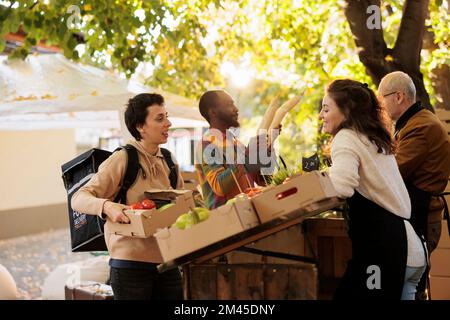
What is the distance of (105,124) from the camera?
9125 mm

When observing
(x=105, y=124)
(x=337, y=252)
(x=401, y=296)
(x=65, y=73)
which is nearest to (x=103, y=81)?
(x=65, y=73)

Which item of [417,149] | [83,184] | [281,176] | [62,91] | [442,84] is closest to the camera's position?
[281,176]

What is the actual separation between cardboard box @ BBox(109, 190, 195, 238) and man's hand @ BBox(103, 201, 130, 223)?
0.09 ft

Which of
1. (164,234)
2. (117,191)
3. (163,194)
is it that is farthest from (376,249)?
(117,191)

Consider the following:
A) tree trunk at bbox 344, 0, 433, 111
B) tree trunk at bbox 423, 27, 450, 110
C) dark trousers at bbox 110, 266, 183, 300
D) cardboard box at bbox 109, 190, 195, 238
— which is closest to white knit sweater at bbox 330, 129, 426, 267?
cardboard box at bbox 109, 190, 195, 238

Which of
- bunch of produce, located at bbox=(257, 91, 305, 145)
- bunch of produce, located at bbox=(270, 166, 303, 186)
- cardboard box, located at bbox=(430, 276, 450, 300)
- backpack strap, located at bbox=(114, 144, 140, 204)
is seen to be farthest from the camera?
cardboard box, located at bbox=(430, 276, 450, 300)

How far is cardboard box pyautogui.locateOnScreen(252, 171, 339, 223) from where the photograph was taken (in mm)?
2822

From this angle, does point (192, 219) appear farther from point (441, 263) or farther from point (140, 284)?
point (441, 263)

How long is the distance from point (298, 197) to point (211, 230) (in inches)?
15.2

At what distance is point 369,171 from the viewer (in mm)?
3002

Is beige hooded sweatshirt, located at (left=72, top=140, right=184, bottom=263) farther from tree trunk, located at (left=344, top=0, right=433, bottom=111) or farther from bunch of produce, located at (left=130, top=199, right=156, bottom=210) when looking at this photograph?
tree trunk, located at (left=344, top=0, right=433, bottom=111)

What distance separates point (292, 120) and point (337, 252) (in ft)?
22.3

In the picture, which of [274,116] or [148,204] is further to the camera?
[274,116]

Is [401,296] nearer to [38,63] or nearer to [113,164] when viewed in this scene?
[113,164]
